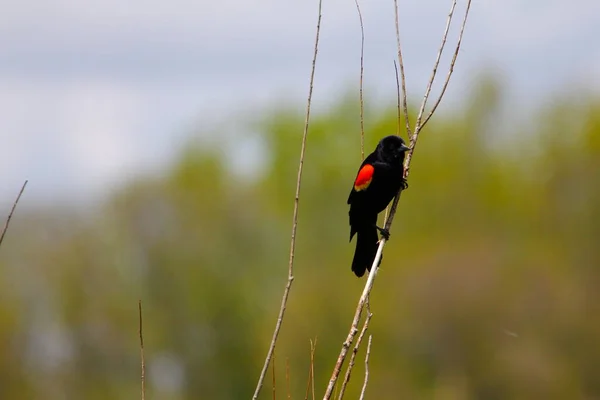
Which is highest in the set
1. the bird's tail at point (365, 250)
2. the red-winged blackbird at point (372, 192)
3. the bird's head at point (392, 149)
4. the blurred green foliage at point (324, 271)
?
the bird's head at point (392, 149)

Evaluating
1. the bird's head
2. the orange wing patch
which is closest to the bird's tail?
the orange wing patch

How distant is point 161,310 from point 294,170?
927cm

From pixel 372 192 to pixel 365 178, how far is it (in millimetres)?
89

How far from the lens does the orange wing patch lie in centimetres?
620

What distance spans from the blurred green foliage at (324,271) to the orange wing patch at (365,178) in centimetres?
2242

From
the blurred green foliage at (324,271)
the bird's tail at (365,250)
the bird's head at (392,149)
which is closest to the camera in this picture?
the bird's tail at (365,250)

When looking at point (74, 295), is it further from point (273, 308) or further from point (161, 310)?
point (273, 308)

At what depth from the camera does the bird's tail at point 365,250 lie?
19.7 feet

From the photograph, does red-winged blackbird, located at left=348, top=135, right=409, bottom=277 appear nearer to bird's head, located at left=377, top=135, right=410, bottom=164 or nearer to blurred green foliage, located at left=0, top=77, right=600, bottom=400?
bird's head, located at left=377, top=135, right=410, bottom=164

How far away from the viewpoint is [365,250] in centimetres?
620

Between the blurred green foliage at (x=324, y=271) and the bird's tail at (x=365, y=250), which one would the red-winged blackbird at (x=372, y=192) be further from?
the blurred green foliage at (x=324, y=271)

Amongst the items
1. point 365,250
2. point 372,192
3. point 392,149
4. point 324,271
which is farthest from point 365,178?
point 324,271

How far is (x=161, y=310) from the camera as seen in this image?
124ft

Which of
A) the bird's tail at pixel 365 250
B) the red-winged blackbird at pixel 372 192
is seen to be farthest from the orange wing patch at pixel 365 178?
the bird's tail at pixel 365 250
